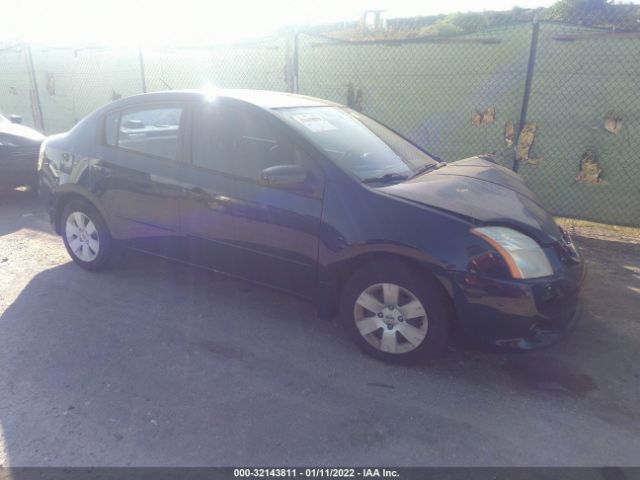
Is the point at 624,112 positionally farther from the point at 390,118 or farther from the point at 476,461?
the point at 476,461

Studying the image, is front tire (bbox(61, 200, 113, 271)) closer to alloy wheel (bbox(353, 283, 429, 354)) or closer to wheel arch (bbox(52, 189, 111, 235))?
wheel arch (bbox(52, 189, 111, 235))

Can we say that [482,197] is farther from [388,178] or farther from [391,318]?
[391,318]

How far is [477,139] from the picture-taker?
6473 mm

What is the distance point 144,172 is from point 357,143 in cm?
174

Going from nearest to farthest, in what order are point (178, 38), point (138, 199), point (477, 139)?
1. point (138, 199)
2. point (477, 139)
3. point (178, 38)

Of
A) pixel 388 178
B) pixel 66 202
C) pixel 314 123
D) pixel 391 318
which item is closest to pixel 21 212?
pixel 66 202

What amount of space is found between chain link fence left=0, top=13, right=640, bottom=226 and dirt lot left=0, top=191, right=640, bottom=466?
226 centimetres

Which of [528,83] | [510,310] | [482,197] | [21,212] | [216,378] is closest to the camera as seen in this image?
[510,310]

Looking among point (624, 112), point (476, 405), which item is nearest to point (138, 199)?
point (476, 405)

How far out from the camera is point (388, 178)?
3.41 meters

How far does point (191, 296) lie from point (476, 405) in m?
2.45

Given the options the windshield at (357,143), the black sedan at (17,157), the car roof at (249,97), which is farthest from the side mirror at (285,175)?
the black sedan at (17,157)

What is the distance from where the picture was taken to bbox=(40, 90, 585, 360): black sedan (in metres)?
2.88

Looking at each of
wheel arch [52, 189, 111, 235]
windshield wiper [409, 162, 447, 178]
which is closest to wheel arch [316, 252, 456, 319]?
windshield wiper [409, 162, 447, 178]
